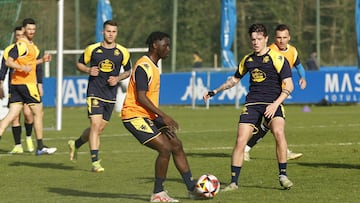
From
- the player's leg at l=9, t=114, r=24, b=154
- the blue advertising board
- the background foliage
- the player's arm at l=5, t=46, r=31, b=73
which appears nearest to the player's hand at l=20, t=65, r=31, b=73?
the player's arm at l=5, t=46, r=31, b=73

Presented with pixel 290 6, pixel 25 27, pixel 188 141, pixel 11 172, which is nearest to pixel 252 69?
pixel 11 172

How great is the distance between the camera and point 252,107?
515 inches

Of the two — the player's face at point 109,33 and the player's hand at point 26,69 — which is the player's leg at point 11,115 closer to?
the player's hand at point 26,69

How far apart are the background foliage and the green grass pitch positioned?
21.4 meters

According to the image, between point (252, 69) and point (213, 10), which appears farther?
point (213, 10)

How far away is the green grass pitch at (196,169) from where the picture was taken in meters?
12.4

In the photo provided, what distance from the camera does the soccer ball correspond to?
38.5 ft

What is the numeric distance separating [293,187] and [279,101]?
109 cm

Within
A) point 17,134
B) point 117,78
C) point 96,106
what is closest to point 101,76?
point 117,78

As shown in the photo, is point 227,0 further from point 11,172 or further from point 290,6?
point 11,172

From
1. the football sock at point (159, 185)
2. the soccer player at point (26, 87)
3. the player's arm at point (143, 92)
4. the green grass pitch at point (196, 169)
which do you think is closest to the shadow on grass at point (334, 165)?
the green grass pitch at point (196, 169)

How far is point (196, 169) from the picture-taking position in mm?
15438

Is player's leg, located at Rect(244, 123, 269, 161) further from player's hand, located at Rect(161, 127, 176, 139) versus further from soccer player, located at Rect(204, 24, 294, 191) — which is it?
player's hand, located at Rect(161, 127, 176, 139)

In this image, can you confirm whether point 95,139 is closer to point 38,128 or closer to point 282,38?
point 282,38
